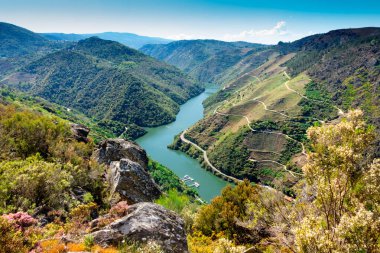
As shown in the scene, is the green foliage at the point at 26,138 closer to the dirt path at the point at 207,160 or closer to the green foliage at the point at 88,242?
the green foliage at the point at 88,242

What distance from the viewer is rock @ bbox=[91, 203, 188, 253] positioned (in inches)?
491

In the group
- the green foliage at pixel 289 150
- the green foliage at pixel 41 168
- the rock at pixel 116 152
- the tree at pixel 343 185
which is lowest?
the green foliage at pixel 289 150

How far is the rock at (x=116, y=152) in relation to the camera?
31.2 meters

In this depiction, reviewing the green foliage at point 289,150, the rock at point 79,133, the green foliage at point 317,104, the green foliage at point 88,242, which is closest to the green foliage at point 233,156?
the green foliage at point 289,150

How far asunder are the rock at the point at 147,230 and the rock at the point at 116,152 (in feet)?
56.0

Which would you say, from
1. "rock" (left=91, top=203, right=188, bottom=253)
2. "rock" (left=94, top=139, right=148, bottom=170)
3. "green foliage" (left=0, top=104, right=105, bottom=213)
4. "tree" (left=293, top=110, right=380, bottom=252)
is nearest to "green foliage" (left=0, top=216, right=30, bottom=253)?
"rock" (left=91, top=203, right=188, bottom=253)

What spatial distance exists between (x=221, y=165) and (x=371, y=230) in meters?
115

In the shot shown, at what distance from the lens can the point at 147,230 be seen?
12992 mm

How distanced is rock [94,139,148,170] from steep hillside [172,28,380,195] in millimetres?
71907

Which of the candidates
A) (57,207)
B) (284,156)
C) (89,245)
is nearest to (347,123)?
(89,245)

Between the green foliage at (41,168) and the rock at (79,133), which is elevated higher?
the green foliage at (41,168)

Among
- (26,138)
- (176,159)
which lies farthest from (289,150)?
(26,138)

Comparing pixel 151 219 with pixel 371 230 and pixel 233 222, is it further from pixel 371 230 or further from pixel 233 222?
pixel 233 222

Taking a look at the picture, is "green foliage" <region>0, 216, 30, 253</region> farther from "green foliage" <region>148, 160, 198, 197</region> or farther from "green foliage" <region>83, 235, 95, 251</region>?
"green foliage" <region>148, 160, 198, 197</region>
